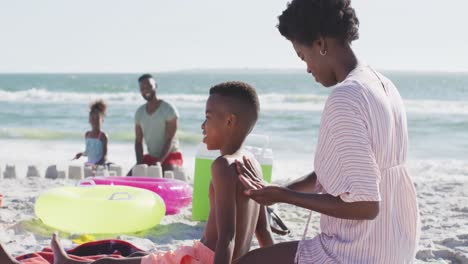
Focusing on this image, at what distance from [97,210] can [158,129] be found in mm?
2773

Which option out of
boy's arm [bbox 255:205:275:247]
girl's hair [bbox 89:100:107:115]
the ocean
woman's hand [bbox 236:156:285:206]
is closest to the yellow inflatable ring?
boy's arm [bbox 255:205:275:247]

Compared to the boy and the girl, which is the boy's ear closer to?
the boy

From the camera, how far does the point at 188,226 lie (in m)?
5.85

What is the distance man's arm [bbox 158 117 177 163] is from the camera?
310 inches

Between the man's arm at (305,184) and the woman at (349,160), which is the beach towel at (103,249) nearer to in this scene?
the man's arm at (305,184)

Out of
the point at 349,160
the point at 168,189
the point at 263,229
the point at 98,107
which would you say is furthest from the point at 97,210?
the point at 98,107

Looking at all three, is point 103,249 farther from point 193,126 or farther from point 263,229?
point 193,126

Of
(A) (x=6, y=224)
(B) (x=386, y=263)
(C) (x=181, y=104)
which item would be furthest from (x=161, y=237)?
(C) (x=181, y=104)

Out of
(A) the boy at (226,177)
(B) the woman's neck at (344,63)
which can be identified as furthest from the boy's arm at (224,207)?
(B) the woman's neck at (344,63)

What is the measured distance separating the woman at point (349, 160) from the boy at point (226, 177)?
278mm

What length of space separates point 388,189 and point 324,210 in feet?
0.85

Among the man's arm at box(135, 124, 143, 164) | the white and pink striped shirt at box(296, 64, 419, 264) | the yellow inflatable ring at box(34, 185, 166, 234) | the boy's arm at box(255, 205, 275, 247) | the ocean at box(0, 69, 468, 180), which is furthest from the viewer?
the ocean at box(0, 69, 468, 180)

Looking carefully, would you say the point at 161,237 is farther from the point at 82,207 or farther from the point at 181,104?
the point at 181,104

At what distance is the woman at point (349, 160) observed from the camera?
2357mm
